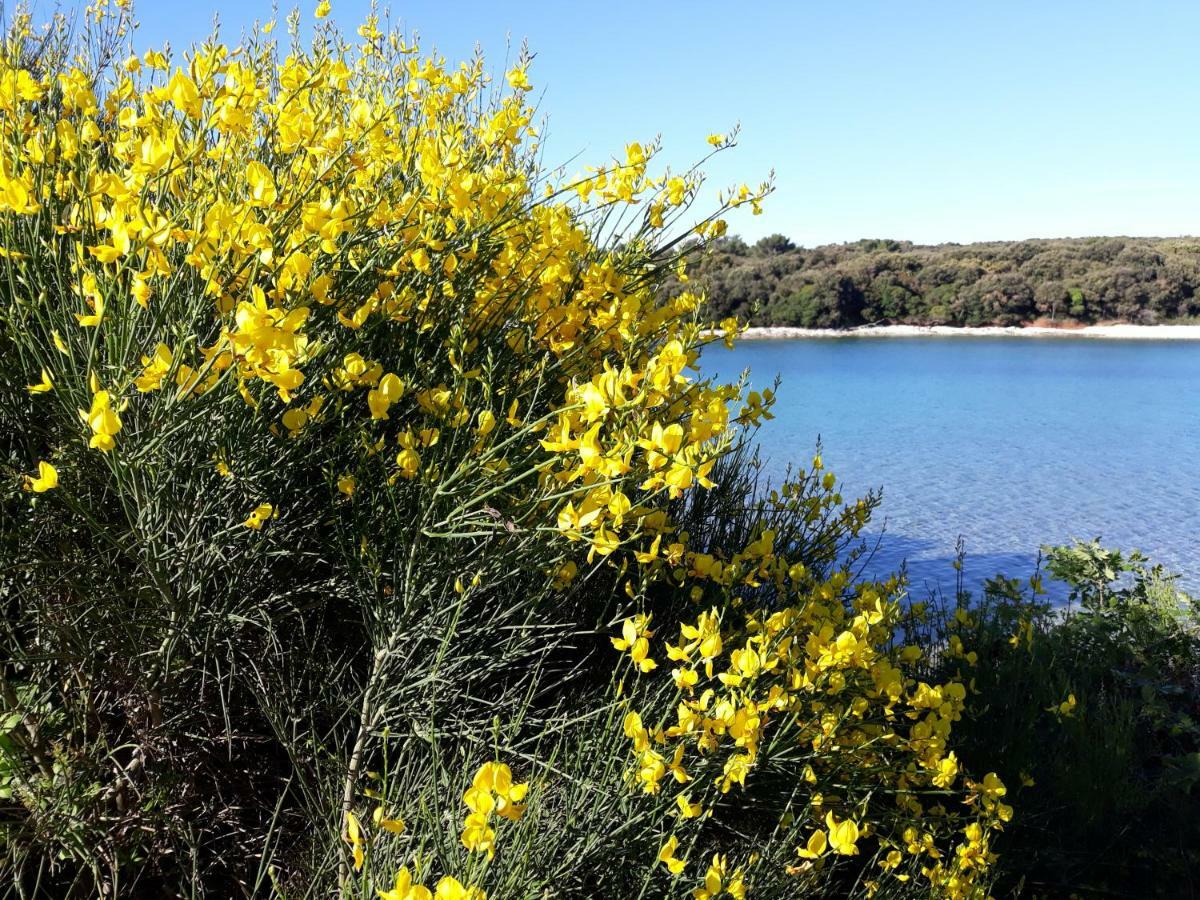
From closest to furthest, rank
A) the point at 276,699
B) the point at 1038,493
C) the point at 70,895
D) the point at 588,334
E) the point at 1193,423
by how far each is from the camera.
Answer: the point at 70,895 < the point at 276,699 < the point at 588,334 < the point at 1038,493 < the point at 1193,423

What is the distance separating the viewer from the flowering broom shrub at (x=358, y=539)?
156cm

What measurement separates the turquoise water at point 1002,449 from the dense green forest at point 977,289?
868 centimetres

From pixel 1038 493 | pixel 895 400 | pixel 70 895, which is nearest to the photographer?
pixel 70 895

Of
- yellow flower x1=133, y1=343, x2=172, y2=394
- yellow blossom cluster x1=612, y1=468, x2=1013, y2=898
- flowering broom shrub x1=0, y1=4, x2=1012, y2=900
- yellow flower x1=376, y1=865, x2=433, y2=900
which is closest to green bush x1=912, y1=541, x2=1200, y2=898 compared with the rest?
yellow blossom cluster x1=612, y1=468, x2=1013, y2=898

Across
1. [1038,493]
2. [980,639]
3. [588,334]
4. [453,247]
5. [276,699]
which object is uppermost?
[453,247]

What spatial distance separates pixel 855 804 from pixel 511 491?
1.19m

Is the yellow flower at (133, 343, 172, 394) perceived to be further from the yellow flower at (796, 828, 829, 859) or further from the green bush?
the green bush

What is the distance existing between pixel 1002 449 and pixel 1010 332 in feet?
90.8

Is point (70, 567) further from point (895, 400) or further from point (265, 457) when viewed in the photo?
point (895, 400)

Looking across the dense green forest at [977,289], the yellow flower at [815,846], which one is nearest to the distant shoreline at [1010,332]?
the dense green forest at [977,289]

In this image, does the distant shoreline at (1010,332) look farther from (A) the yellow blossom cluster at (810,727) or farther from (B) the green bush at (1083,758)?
(A) the yellow blossom cluster at (810,727)

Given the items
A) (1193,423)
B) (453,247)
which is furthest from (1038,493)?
(453,247)

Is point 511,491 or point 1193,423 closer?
point 511,491

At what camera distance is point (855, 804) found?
2.19 meters
